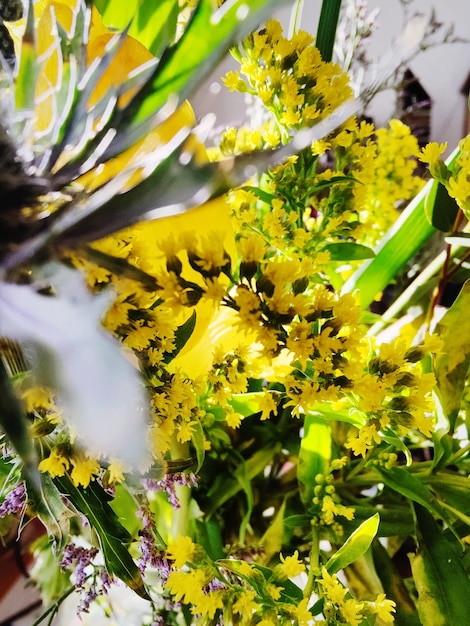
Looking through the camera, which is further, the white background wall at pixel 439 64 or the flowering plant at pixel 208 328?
the white background wall at pixel 439 64

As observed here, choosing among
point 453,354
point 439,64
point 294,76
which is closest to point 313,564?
point 453,354

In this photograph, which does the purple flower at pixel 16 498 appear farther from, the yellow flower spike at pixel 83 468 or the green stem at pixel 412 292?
the green stem at pixel 412 292

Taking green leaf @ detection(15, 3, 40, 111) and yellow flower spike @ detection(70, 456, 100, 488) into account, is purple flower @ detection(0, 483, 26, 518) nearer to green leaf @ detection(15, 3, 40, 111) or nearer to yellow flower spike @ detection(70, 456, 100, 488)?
yellow flower spike @ detection(70, 456, 100, 488)

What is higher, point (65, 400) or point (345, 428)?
point (65, 400)

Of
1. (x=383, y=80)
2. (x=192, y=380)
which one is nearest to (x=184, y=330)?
(x=192, y=380)

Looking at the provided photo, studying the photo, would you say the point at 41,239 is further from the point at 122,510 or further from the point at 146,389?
the point at 122,510

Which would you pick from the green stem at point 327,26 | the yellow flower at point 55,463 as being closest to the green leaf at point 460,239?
the green stem at point 327,26

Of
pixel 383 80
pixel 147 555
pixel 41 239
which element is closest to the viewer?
pixel 41 239
